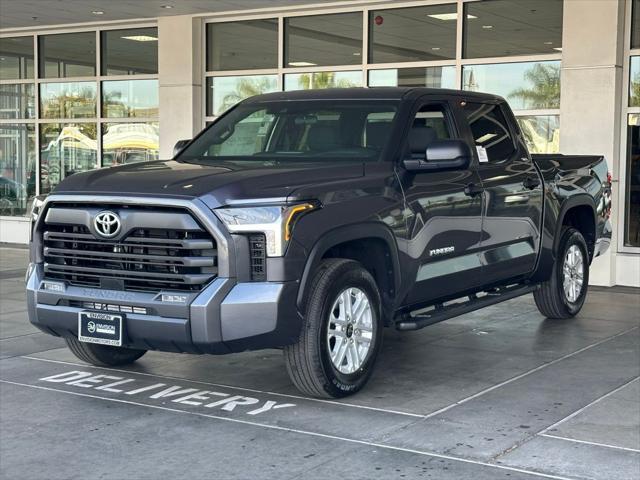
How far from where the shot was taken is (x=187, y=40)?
15.0 m

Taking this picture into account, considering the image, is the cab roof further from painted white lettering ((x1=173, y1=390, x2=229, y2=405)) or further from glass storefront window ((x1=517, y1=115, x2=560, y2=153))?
glass storefront window ((x1=517, y1=115, x2=560, y2=153))

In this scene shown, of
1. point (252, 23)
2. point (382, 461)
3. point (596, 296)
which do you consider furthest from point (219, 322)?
point (252, 23)

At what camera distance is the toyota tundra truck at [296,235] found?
564 centimetres

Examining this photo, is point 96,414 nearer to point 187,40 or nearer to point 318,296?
point 318,296

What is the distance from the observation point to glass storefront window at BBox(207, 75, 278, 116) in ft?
48.6

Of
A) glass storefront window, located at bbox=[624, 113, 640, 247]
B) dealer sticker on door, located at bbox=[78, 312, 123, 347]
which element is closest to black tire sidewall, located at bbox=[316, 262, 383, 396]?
dealer sticker on door, located at bbox=[78, 312, 123, 347]

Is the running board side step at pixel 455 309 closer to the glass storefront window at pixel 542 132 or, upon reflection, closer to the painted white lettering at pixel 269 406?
the painted white lettering at pixel 269 406

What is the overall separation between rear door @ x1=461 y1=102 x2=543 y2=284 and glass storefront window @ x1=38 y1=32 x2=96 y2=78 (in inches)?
393

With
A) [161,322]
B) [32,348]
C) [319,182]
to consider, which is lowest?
[32,348]

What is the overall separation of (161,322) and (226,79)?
9916 millimetres

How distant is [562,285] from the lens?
9211mm

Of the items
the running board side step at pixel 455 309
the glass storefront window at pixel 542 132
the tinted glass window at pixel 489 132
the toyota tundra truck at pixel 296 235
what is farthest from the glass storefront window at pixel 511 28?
the running board side step at pixel 455 309

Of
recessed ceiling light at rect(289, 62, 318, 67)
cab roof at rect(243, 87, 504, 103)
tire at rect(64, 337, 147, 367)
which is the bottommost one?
tire at rect(64, 337, 147, 367)

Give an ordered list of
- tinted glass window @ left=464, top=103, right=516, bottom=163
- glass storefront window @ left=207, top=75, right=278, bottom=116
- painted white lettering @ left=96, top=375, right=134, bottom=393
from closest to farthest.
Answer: painted white lettering @ left=96, top=375, right=134, bottom=393
tinted glass window @ left=464, top=103, right=516, bottom=163
glass storefront window @ left=207, top=75, right=278, bottom=116
